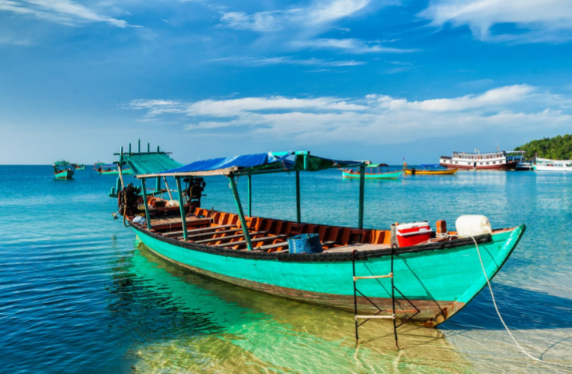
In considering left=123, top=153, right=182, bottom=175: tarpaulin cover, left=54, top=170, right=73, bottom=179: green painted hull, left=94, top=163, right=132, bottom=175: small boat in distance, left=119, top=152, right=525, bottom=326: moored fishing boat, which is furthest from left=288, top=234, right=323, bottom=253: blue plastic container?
left=54, top=170, right=73, bottom=179: green painted hull

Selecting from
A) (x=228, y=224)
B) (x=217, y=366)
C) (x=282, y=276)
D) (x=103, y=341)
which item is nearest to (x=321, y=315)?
(x=282, y=276)

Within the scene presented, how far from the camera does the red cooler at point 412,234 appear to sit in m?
7.80

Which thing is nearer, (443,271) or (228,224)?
(443,271)

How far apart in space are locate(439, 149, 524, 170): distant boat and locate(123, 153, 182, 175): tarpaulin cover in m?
98.9

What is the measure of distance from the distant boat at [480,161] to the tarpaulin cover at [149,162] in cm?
9894

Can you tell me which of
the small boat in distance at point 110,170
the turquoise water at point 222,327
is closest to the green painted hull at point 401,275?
the turquoise water at point 222,327

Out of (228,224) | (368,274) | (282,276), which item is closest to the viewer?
(368,274)

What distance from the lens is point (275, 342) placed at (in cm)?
786

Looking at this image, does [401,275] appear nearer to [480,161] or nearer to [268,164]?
[268,164]

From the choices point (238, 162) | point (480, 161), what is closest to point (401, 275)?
point (238, 162)

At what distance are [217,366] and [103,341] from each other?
9.16 feet

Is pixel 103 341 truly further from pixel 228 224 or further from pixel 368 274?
pixel 228 224

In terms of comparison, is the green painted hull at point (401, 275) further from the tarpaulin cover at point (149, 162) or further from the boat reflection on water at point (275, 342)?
the tarpaulin cover at point (149, 162)

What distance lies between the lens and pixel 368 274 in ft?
24.5
